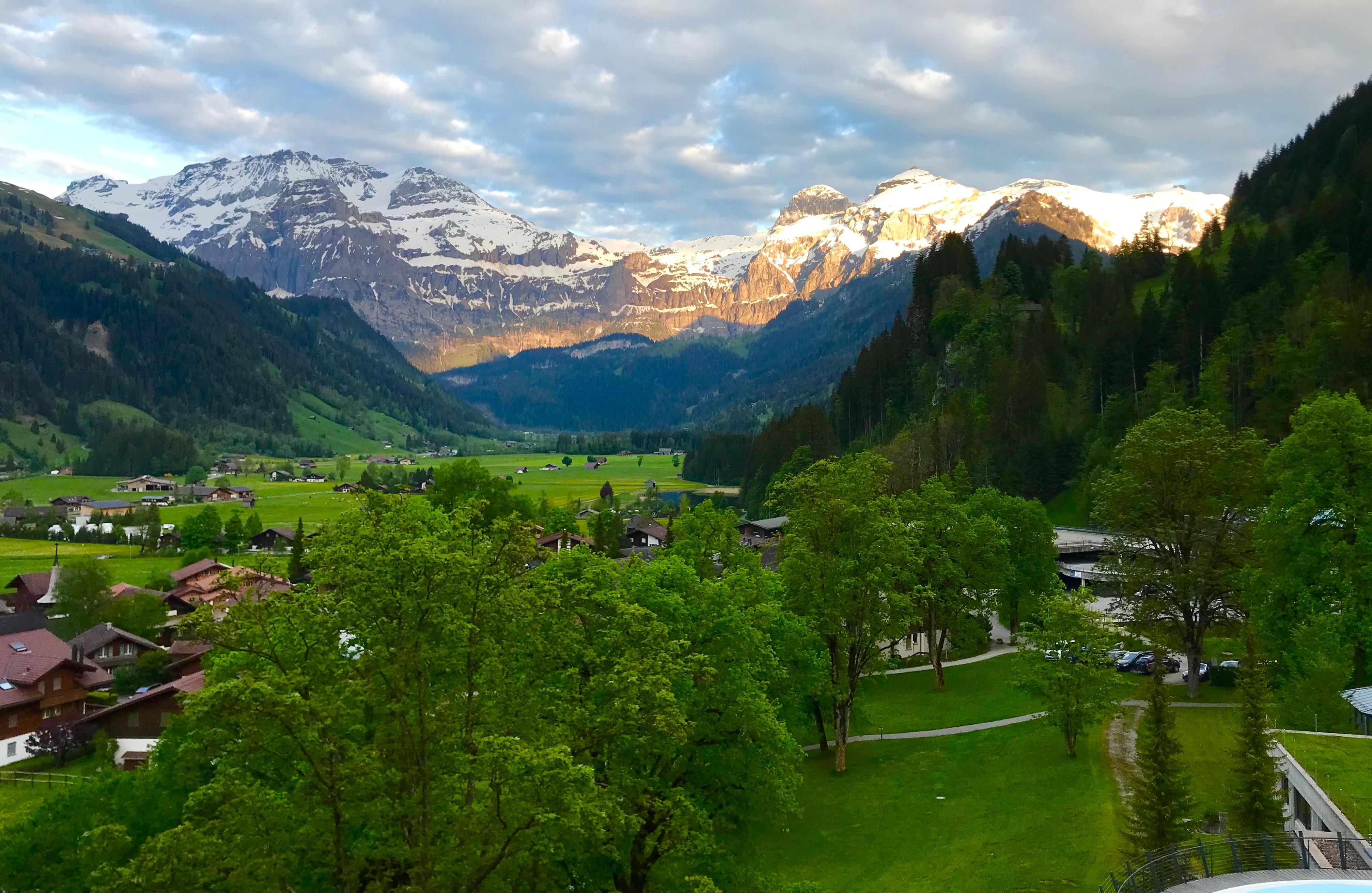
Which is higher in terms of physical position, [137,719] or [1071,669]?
[1071,669]

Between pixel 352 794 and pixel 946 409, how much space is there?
4217 inches

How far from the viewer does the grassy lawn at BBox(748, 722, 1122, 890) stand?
32125mm

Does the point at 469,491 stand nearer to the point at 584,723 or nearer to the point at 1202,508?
the point at 1202,508

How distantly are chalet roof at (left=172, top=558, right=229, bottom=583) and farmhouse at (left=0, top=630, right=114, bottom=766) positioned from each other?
2967 cm

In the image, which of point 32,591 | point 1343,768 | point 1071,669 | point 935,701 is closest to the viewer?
point 1343,768

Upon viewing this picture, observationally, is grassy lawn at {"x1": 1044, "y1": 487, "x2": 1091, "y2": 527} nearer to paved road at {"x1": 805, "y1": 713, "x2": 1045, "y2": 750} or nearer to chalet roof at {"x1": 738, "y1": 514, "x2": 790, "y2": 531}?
chalet roof at {"x1": 738, "y1": 514, "x2": 790, "y2": 531}

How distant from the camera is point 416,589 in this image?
1881 cm

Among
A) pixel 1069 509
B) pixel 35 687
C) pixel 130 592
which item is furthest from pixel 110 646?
pixel 1069 509

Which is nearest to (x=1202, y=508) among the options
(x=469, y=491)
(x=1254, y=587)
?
(x=1254, y=587)

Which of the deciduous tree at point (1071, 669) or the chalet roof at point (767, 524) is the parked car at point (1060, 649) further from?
the chalet roof at point (767, 524)

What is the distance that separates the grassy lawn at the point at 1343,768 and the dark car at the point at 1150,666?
22266mm

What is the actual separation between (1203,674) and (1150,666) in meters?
2.64

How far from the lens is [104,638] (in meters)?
71.1

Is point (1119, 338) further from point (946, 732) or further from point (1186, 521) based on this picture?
point (946, 732)
